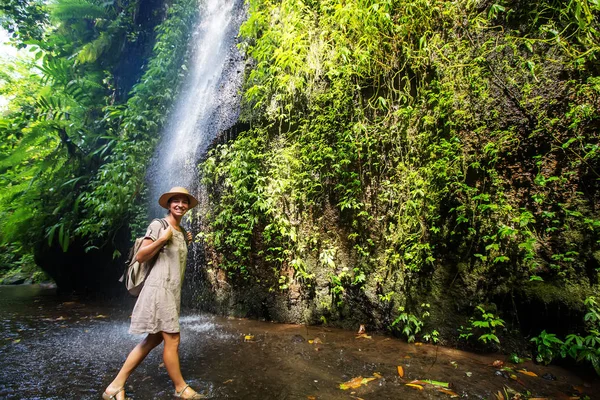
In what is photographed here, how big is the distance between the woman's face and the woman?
0.45 ft

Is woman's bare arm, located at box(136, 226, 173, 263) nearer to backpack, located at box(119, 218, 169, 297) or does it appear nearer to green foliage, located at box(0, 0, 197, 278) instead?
backpack, located at box(119, 218, 169, 297)

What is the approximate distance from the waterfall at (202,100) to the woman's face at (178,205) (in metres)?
3.26

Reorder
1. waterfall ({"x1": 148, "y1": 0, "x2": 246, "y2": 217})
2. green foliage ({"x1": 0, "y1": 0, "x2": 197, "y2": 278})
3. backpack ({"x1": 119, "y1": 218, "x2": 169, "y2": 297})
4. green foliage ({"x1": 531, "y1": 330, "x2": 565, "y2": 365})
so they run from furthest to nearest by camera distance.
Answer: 1. green foliage ({"x1": 0, "y1": 0, "x2": 197, "y2": 278})
2. waterfall ({"x1": 148, "y1": 0, "x2": 246, "y2": 217})
3. green foliage ({"x1": 531, "y1": 330, "x2": 565, "y2": 365})
4. backpack ({"x1": 119, "y1": 218, "x2": 169, "y2": 297})

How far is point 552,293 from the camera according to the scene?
290cm

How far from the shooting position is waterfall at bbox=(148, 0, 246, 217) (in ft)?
19.7

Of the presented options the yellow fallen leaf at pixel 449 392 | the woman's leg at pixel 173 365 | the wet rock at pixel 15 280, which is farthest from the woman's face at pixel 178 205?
the wet rock at pixel 15 280

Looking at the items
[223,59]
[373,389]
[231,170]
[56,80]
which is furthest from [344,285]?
[56,80]

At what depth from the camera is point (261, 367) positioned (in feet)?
9.82

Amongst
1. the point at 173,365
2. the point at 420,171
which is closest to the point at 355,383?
the point at 173,365

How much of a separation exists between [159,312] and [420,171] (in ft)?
10.2

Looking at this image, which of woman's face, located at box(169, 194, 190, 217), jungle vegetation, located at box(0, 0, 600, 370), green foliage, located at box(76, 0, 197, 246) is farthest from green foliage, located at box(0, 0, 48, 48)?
woman's face, located at box(169, 194, 190, 217)

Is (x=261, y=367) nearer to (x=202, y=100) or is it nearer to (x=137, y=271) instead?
(x=137, y=271)

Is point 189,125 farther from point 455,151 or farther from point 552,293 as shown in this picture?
point 552,293

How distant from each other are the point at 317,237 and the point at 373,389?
2.19m
